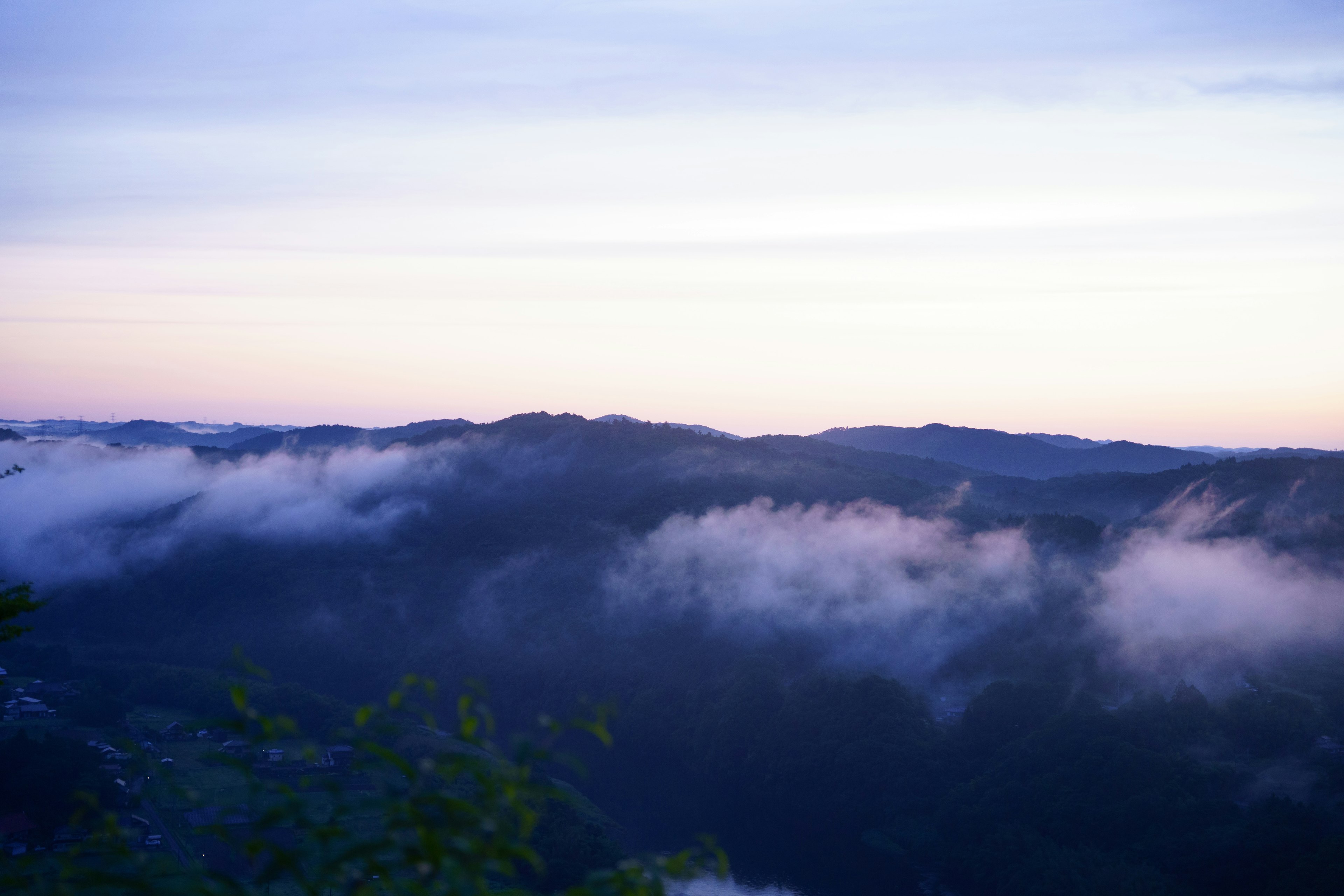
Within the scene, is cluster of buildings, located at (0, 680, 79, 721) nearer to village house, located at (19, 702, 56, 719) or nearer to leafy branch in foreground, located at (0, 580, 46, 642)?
village house, located at (19, 702, 56, 719)

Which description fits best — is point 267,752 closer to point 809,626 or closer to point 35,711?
point 35,711

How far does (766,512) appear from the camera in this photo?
3883 inches

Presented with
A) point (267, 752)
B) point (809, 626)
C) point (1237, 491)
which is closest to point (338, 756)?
point (267, 752)

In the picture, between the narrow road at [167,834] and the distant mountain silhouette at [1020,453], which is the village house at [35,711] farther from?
the distant mountain silhouette at [1020,453]

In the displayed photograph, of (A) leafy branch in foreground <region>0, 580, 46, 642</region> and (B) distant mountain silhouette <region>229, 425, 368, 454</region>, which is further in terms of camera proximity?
(B) distant mountain silhouette <region>229, 425, 368, 454</region>

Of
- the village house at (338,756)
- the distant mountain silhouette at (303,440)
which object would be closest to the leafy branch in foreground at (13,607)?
the village house at (338,756)

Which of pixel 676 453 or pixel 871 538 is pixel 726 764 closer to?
pixel 871 538

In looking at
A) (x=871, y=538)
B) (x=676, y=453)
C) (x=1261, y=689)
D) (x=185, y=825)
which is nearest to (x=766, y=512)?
(x=871, y=538)

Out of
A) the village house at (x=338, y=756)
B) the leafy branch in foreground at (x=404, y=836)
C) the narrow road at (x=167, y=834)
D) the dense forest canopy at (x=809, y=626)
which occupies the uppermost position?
the leafy branch in foreground at (x=404, y=836)

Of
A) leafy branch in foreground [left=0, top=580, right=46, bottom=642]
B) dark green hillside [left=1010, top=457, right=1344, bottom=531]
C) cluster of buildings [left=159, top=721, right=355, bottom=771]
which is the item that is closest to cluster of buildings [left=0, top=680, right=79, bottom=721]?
cluster of buildings [left=159, top=721, right=355, bottom=771]

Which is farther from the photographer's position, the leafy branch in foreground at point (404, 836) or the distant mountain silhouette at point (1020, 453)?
the distant mountain silhouette at point (1020, 453)

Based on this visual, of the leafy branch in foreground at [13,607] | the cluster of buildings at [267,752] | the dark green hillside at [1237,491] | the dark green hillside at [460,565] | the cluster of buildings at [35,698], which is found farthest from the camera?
the dark green hillside at [1237,491]

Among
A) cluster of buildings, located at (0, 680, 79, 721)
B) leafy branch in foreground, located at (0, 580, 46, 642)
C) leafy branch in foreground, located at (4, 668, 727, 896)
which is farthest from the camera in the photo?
cluster of buildings, located at (0, 680, 79, 721)

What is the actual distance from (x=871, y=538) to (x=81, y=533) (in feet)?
338
